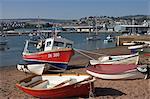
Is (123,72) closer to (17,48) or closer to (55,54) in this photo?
(55,54)

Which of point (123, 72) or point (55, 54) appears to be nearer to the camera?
point (123, 72)

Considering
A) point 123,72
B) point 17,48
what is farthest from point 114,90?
point 17,48

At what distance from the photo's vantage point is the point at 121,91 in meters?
14.8

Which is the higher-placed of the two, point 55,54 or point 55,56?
point 55,54

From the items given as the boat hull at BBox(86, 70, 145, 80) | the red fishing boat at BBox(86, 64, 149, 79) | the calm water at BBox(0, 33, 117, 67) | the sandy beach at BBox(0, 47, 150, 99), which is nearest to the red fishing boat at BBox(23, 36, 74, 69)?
the red fishing boat at BBox(86, 64, 149, 79)

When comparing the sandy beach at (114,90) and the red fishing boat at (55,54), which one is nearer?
the sandy beach at (114,90)

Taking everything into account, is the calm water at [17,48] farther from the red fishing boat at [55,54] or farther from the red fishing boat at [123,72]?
the red fishing boat at [123,72]

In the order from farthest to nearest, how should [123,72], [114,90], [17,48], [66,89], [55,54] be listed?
[17,48], [55,54], [123,72], [114,90], [66,89]

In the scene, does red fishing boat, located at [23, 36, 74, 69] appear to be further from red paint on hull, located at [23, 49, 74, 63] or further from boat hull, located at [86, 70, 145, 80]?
boat hull, located at [86, 70, 145, 80]

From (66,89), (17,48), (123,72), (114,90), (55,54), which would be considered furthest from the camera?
(17,48)

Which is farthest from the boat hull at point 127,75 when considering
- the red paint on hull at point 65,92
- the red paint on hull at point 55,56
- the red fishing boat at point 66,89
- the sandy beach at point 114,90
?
the red paint on hull at point 55,56

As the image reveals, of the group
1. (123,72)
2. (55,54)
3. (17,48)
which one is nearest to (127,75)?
(123,72)

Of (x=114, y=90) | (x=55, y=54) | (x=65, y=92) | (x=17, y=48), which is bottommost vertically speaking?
(x=17, y=48)

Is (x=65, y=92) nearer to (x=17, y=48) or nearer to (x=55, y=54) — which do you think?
(x=55, y=54)
